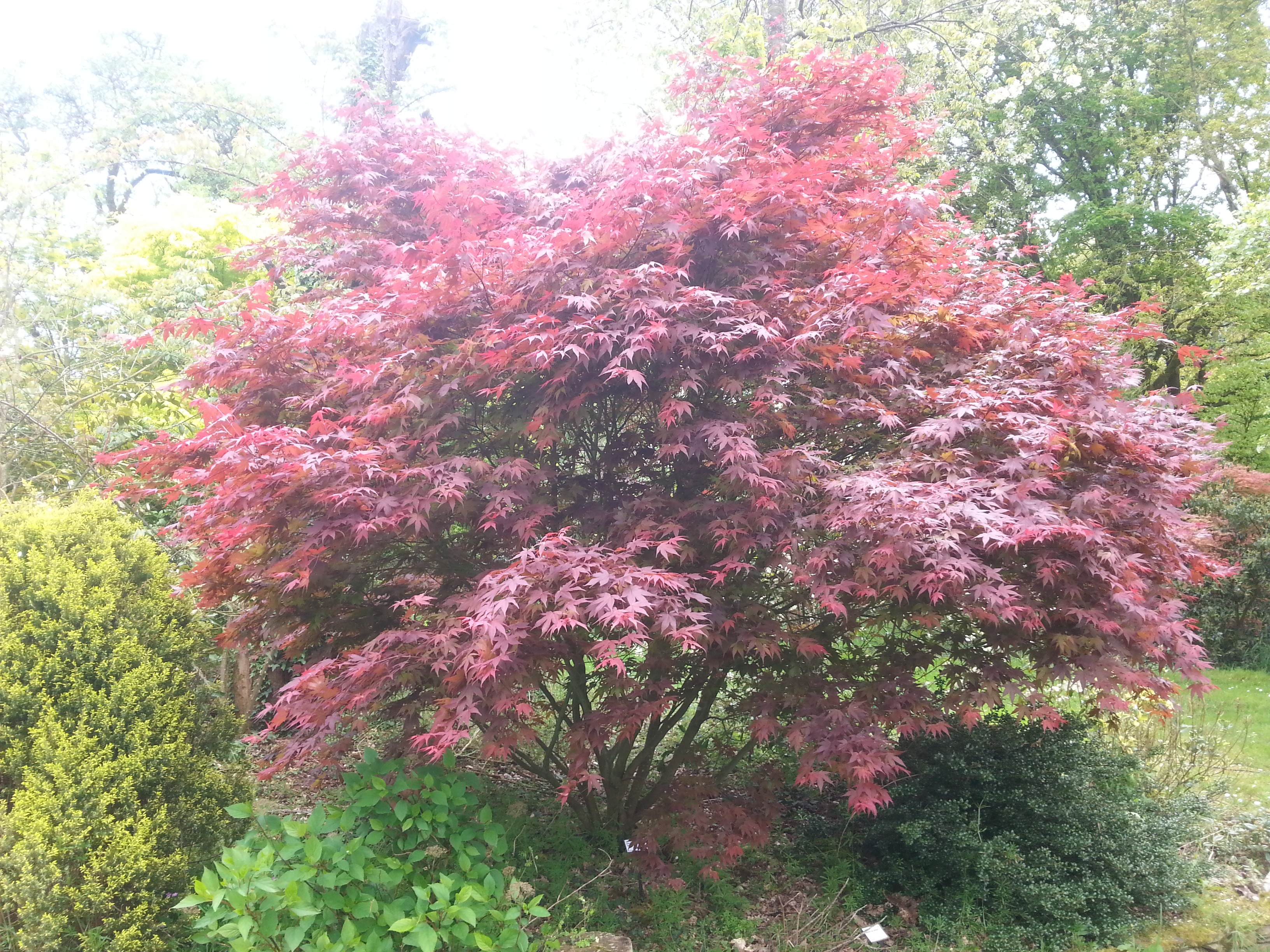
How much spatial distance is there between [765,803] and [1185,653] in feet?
7.06

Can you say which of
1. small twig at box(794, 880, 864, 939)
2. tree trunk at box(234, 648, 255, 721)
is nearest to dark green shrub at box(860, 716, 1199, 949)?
small twig at box(794, 880, 864, 939)

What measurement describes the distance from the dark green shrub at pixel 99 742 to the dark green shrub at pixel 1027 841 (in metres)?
3.41

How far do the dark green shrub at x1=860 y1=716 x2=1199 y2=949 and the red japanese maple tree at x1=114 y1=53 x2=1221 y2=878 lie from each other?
54cm

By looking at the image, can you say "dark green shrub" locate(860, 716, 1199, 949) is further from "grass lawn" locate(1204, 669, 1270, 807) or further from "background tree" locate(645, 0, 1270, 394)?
"background tree" locate(645, 0, 1270, 394)

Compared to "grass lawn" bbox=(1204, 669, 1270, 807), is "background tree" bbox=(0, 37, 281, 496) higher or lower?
higher

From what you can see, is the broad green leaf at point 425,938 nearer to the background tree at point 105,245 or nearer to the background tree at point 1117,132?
the background tree at point 105,245

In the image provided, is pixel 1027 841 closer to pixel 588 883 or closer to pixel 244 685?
pixel 588 883

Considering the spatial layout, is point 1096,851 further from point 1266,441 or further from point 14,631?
point 1266,441

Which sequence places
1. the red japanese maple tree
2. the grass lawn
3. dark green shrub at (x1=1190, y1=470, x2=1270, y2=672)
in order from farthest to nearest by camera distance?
dark green shrub at (x1=1190, y1=470, x2=1270, y2=672), the grass lawn, the red japanese maple tree

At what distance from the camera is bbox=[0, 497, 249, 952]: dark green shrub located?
2951 millimetres

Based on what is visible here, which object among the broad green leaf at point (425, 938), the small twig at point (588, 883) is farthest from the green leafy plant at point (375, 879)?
the small twig at point (588, 883)

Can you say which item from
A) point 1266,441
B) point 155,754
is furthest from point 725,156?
point 1266,441

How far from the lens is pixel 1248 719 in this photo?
6703 mm

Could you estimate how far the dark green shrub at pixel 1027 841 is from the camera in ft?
12.8
